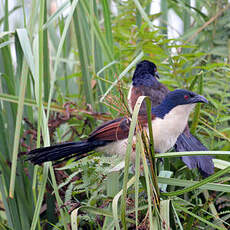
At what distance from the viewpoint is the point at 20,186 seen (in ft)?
5.26

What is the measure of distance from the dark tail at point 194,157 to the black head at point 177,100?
0.15 meters

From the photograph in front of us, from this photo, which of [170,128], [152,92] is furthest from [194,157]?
[152,92]

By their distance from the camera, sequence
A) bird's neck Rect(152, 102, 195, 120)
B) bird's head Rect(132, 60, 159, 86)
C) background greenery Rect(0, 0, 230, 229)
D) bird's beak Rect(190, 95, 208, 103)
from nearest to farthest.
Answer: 1. background greenery Rect(0, 0, 230, 229)
2. bird's beak Rect(190, 95, 208, 103)
3. bird's neck Rect(152, 102, 195, 120)
4. bird's head Rect(132, 60, 159, 86)

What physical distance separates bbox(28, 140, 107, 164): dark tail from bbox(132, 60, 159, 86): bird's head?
749 mm

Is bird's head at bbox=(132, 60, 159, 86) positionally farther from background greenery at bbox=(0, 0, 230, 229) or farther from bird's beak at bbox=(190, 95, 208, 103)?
bird's beak at bbox=(190, 95, 208, 103)

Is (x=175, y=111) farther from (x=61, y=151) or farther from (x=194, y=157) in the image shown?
(x=61, y=151)

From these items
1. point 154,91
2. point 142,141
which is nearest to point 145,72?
point 154,91

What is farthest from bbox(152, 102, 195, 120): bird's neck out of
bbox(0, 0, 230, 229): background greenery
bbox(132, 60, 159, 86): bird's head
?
bbox(132, 60, 159, 86): bird's head

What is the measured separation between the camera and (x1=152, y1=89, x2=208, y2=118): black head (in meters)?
1.45

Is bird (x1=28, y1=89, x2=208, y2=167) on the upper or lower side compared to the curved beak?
lower

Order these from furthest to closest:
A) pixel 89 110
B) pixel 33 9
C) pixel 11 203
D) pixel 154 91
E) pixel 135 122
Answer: pixel 154 91 < pixel 89 110 < pixel 11 203 < pixel 33 9 < pixel 135 122

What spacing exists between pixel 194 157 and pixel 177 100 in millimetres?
243

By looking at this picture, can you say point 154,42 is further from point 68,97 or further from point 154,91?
point 68,97

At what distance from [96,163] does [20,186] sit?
0.46 meters
